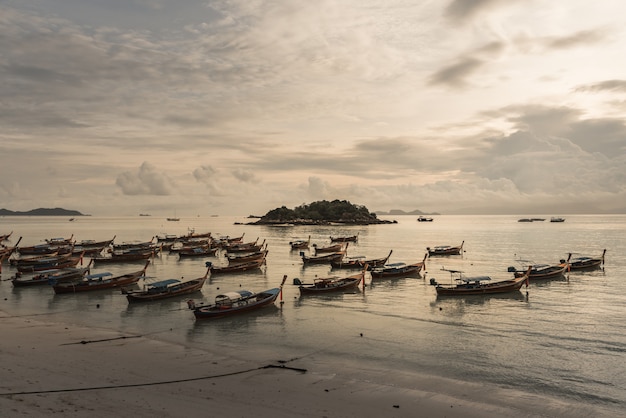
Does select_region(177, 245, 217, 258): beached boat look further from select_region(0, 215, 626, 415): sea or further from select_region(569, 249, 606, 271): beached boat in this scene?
select_region(569, 249, 606, 271): beached boat

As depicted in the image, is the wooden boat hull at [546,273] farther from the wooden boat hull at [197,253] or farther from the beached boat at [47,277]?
the wooden boat hull at [197,253]

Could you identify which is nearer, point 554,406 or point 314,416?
point 314,416

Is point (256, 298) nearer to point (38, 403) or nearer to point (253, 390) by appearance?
point (253, 390)

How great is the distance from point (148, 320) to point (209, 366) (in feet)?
42.5

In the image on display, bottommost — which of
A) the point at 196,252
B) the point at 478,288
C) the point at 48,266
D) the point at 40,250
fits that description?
the point at 478,288

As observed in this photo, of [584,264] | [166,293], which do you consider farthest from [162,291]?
[584,264]

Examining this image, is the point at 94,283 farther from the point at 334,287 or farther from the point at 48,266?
the point at 334,287

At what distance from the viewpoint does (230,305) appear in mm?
33656

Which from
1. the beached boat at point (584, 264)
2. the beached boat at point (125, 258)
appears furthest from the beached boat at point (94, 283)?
the beached boat at point (584, 264)

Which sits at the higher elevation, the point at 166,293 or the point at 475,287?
the point at 166,293

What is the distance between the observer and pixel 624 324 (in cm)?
3142

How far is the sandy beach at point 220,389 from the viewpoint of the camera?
16.8 m

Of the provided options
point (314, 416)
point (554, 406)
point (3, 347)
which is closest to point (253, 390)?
point (314, 416)

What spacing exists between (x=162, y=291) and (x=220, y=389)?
23848 millimetres
